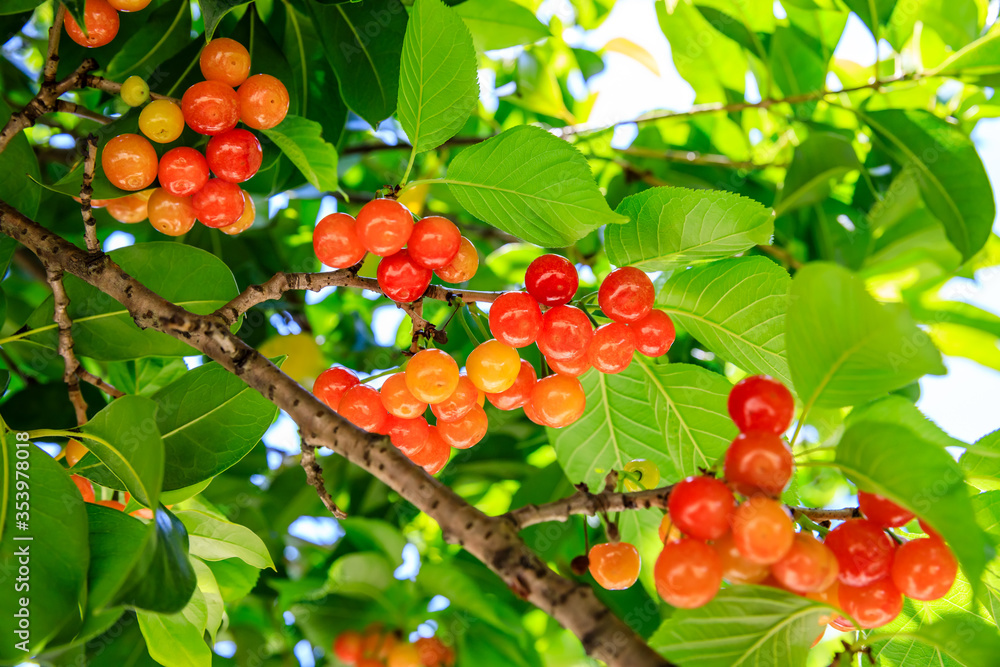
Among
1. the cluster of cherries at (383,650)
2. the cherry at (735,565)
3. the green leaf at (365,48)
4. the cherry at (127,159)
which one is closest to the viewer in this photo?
the cherry at (735,565)

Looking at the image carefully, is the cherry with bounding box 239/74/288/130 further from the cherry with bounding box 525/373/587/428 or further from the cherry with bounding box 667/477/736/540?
the cherry with bounding box 667/477/736/540

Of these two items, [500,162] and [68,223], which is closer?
[500,162]

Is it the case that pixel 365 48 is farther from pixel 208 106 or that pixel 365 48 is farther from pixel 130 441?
pixel 130 441

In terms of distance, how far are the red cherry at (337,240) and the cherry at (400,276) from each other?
0.21 feet

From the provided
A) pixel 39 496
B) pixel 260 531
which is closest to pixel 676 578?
pixel 39 496

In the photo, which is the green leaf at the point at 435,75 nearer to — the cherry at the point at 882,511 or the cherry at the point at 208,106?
the cherry at the point at 208,106

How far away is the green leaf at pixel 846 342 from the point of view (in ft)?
2.66

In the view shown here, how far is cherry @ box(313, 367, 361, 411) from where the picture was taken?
1.26 metres

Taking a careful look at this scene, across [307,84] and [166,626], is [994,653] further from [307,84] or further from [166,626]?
[307,84]

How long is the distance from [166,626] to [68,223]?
4.76ft

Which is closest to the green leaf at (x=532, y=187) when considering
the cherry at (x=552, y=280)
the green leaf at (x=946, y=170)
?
the cherry at (x=552, y=280)

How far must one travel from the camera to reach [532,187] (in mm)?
1198

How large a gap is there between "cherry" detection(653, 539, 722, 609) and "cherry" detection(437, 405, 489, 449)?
49cm

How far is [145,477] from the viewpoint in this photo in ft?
3.42
